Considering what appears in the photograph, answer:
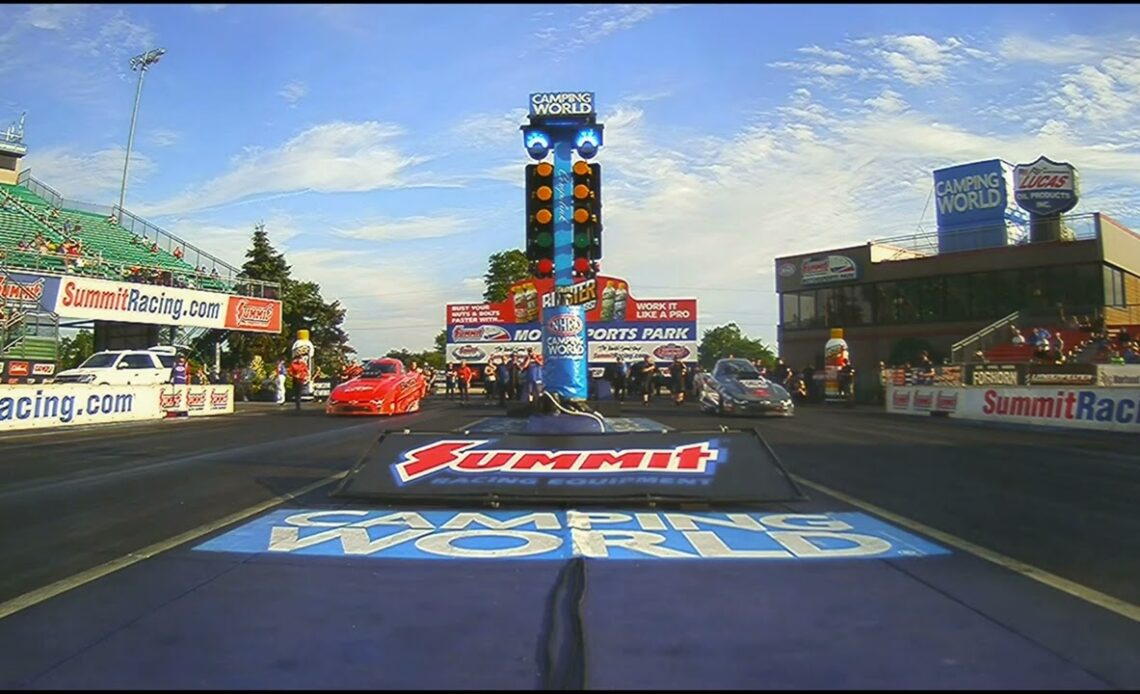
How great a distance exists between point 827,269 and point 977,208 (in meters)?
7.69

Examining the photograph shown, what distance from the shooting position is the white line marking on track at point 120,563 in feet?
16.0

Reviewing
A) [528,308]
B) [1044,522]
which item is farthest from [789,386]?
[1044,522]

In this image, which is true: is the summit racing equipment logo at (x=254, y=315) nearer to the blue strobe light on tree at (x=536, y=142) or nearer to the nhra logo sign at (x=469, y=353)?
the nhra logo sign at (x=469, y=353)

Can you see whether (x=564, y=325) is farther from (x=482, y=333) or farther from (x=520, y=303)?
(x=482, y=333)

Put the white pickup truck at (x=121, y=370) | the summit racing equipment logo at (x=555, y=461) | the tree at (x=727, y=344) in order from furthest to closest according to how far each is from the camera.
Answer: the tree at (x=727, y=344)
the white pickup truck at (x=121, y=370)
the summit racing equipment logo at (x=555, y=461)

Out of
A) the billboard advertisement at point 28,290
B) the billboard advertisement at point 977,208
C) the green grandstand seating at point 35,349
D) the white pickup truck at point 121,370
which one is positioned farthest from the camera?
the billboard advertisement at point 977,208

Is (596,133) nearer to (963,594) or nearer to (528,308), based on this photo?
(963,594)

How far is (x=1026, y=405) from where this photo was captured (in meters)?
21.0

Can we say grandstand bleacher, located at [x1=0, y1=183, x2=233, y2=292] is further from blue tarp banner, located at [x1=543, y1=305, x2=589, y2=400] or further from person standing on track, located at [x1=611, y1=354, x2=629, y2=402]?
blue tarp banner, located at [x1=543, y1=305, x2=589, y2=400]

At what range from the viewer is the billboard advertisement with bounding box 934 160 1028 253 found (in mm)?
41062

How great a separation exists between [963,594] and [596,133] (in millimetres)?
10735

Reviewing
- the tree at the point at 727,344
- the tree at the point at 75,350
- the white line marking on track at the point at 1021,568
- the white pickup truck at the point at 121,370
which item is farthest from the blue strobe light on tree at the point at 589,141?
the tree at the point at 727,344

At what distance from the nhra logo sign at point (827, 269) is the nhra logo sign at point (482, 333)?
1930 cm

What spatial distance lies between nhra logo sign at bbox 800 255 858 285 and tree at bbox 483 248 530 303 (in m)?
39.5
